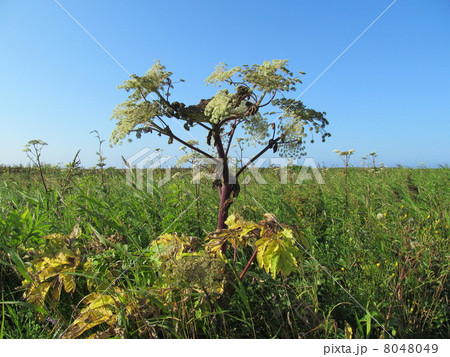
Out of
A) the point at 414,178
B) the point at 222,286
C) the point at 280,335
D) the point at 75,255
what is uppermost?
the point at 414,178

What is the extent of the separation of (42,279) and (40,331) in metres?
0.31

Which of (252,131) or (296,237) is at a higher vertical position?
(252,131)

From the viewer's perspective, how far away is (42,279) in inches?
75.4

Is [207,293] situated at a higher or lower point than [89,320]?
higher

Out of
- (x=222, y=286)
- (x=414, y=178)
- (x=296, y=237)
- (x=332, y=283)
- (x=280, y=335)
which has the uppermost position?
(x=414, y=178)

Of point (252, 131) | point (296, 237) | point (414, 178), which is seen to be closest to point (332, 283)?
point (296, 237)

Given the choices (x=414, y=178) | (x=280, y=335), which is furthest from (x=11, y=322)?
(x=414, y=178)

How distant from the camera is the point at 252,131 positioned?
204 cm
